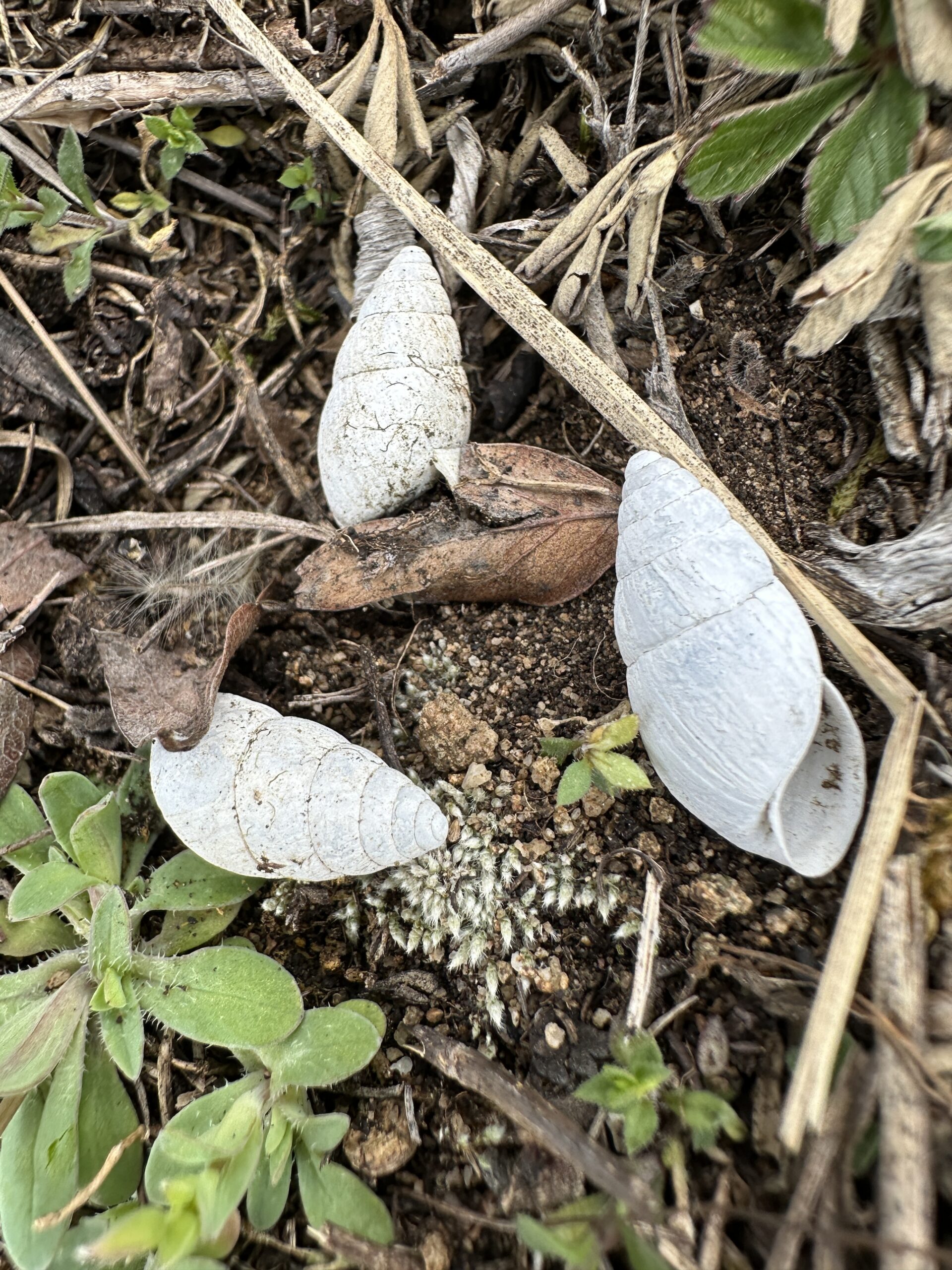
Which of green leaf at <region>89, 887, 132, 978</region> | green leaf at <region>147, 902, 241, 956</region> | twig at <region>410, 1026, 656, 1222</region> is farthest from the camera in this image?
green leaf at <region>147, 902, 241, 956</region>

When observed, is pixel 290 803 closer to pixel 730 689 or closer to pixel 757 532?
pixel 730 689

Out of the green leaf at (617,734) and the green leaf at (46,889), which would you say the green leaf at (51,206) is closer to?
the green leaf at (46,889)

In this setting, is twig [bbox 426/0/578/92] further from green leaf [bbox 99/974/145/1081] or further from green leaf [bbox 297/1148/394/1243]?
green leaf [bbox 297/1148/394/1243]

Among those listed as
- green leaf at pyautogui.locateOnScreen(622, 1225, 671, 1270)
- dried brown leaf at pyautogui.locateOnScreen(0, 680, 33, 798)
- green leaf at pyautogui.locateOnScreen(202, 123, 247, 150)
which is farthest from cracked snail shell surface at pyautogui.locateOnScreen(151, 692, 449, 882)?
green leaf at pyautogui.locateOnScreen(202, 123, 247, 150)

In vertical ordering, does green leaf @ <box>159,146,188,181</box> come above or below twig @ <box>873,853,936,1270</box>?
above

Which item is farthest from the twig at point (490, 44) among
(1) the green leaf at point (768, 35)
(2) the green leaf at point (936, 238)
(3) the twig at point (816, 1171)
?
(3) the twig at point (816, 1171)

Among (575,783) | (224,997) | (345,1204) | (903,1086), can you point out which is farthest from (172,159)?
(903,1086)
